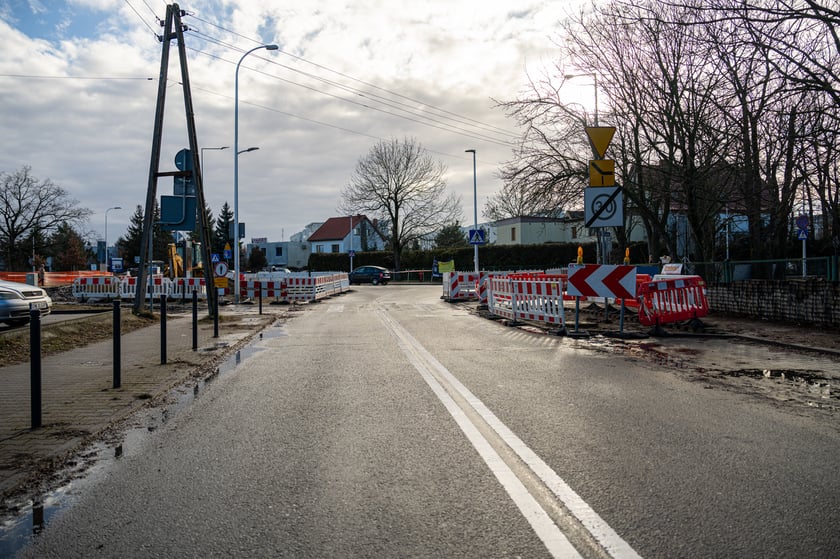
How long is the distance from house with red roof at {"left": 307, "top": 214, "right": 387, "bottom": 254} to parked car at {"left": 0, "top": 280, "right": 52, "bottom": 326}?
247 ft

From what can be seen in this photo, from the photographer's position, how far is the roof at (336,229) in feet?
306

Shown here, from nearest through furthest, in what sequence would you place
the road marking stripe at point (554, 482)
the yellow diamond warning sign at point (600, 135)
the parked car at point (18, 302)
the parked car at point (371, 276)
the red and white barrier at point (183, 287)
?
the road marking stripe at point (554, 482) < the parked car at point (18, 302) < the yellow diamond warning sign at point (600, 135) < the red and white barrier at point (183, 287) < the parked car at point (371, 276)

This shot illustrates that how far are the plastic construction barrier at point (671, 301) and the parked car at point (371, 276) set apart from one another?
3923 centimetres

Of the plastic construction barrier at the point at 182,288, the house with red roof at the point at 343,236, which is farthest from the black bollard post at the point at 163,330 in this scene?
the house with red roof at the point at 343,236

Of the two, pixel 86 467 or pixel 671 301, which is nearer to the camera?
pixel 86 467

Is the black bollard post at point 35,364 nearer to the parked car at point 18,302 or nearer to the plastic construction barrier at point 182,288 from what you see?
the parked car at point 18,302

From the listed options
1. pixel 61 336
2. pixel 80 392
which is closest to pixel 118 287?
pixel 61 336

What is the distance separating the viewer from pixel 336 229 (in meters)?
95.0

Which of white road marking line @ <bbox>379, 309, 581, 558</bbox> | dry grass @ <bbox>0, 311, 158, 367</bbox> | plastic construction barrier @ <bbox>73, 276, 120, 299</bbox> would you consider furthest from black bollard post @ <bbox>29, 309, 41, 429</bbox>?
plastic construction barrier @ <bbox>73, 276, 120, 299</bbox>

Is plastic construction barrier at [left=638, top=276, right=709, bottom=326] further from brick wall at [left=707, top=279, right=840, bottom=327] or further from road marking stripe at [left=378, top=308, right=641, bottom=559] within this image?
road marking stripe at [left=378, top=308, right=641, bottom=559]

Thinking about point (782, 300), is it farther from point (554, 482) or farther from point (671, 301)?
point (554, 482)

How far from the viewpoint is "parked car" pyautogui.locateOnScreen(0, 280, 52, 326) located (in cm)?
1302

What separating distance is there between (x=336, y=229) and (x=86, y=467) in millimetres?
91176

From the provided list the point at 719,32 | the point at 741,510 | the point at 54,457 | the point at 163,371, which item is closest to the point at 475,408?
the point at 741,510
